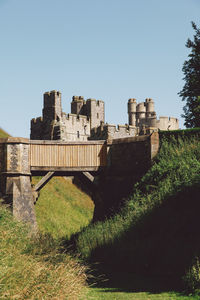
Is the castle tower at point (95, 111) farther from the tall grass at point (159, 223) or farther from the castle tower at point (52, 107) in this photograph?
the tall grass at point (159, 223)

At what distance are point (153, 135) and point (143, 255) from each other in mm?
7130

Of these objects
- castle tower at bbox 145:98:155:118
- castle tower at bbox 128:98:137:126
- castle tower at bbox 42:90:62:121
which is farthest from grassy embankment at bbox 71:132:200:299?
castle tower at bbox 128:98:137:126

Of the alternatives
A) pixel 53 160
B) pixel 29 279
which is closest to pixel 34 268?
pixel 29 279

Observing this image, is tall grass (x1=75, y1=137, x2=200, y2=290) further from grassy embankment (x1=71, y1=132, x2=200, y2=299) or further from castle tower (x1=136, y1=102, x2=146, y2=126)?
castle tower (x1=136, y1=102, x2=146, y2=126)

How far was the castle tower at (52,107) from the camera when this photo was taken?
4250cm

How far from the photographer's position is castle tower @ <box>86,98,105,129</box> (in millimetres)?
48809

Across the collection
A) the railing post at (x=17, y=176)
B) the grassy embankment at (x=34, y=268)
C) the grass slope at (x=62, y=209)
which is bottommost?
the grass slope at (x=62, y=209)

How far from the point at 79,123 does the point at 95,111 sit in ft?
15.1

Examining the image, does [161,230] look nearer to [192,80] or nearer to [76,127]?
[192,80]

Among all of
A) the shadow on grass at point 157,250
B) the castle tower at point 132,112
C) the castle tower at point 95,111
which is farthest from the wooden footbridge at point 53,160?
the castle tower at point 132,112

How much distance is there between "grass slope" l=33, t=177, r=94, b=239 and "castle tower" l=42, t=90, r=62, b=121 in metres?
9.33

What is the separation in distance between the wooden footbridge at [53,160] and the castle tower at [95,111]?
2770cm

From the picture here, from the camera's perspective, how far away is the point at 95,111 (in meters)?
49.6

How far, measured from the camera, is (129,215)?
16.9m
